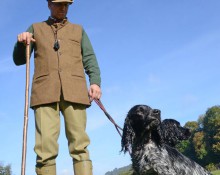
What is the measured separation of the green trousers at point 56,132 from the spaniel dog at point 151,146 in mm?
3421

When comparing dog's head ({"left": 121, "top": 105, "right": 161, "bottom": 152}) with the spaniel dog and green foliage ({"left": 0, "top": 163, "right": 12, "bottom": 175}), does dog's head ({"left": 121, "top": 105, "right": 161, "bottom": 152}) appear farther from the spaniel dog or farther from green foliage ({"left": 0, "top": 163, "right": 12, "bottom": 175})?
green foliage ({"left": 0, "top": 163, "right": 12, "bottom": 175})

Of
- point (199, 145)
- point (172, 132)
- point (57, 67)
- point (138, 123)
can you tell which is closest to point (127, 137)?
point (138, 123)

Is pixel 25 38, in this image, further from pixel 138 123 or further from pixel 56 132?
pixel 138 123

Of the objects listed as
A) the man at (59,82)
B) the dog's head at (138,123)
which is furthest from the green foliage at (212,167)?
the man at (59,82)

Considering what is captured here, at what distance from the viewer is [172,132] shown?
10047 millimetres

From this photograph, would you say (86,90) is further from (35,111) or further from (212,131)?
(212,131)

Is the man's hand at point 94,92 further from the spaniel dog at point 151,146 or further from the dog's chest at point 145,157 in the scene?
the dog's chest at point 145,157

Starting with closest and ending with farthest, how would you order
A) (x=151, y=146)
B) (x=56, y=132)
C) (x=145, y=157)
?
(x=56, y=132) → (x=145, y=157) → (x=151, y=146)

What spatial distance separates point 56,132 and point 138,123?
397cm

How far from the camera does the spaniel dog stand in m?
9.12

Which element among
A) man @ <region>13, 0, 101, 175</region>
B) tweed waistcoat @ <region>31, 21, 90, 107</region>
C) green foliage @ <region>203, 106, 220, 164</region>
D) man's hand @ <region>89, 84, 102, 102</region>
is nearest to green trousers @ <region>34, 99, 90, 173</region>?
man @ <region>13, 0, 101, 175</region>

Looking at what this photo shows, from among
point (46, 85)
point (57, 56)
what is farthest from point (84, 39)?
point (46, 85)

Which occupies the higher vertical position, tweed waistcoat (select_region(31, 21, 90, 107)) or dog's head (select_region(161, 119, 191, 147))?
tweed waistcoat (select_region(31, 21, 90, 107))

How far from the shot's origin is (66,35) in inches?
258
